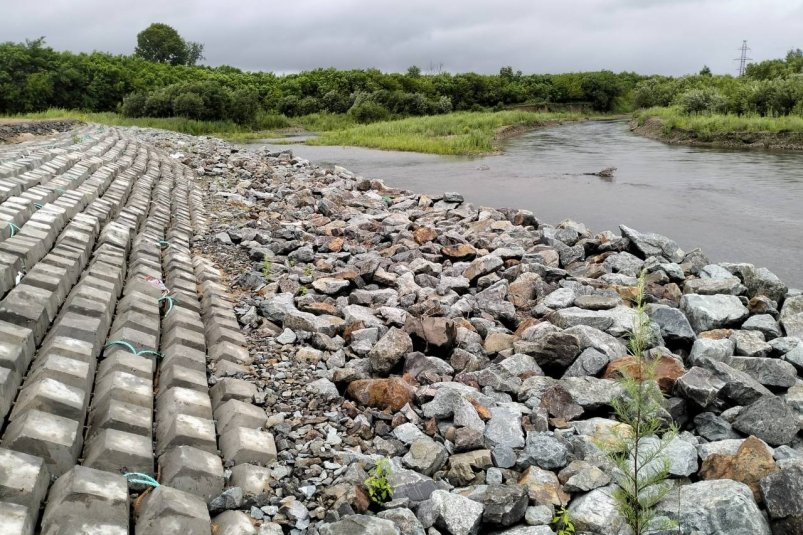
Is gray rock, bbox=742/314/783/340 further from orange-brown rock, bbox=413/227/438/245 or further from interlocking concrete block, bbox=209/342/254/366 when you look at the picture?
interlocking concrete block, bbox=209/342/254/366

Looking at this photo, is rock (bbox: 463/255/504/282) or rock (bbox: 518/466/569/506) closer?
rock (bbox: 518/466/569/506)

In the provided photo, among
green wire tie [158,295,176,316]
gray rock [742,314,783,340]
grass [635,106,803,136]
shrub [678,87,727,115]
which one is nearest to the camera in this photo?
green wire tie [158,295,176,316]

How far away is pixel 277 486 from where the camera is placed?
9.66 ft

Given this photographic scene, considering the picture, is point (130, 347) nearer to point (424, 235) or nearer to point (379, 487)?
point (379, 487)

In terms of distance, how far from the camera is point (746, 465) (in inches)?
123

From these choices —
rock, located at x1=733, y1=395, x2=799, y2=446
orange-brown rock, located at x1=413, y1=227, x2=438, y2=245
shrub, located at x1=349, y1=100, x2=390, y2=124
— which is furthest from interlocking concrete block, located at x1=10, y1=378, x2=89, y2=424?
shrub, located at x1=349, y1=100, x2=390, y2=124

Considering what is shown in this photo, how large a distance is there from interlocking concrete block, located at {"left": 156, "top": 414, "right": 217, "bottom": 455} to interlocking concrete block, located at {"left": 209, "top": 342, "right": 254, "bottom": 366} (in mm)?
951

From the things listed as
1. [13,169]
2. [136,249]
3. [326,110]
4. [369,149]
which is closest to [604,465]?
[136,249]

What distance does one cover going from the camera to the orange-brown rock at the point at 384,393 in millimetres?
3883

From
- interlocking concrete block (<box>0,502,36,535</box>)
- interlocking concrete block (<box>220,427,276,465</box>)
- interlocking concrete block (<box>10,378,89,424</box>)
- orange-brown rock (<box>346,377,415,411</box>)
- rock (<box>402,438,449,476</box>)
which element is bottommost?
rock (<box>402,438,449,476</box>)

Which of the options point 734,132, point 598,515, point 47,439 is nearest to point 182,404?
point 47,439

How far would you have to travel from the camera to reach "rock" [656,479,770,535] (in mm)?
2736

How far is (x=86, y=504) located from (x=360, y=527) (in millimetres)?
1061

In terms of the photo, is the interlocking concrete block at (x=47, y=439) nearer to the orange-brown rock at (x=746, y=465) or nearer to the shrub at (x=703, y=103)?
the orange-brown rock at (x=746, y=465)
